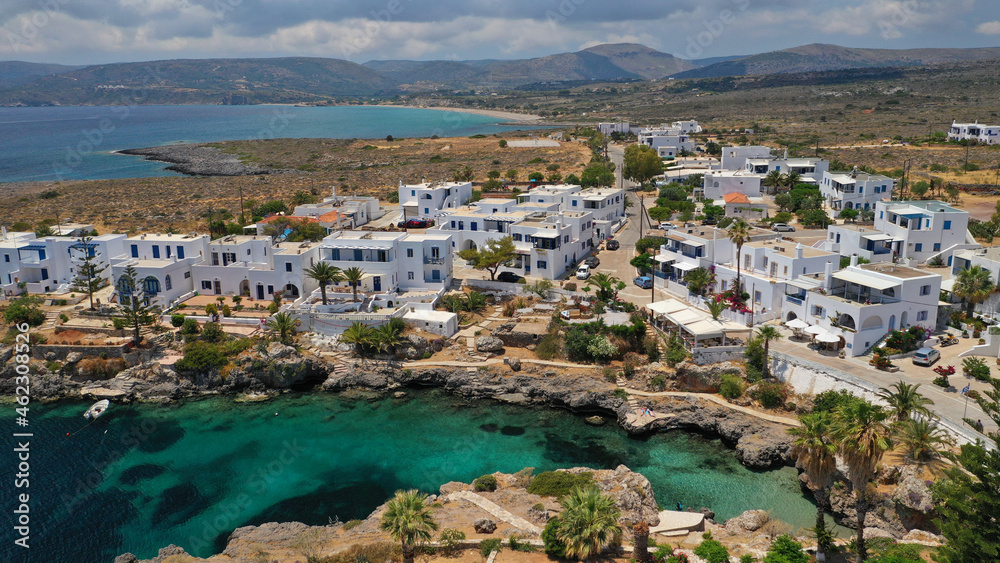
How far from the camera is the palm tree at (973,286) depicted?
41.0 m

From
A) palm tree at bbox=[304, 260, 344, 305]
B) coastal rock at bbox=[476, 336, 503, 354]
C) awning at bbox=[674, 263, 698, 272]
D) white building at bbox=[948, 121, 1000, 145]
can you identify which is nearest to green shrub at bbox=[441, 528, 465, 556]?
coastal rock at bbox=[476, 336, 503, 354]

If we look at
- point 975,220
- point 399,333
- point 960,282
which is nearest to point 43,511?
point 399,333

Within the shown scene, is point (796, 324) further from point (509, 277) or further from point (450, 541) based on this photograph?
point (450, 541)

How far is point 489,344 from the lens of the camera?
45875 mm

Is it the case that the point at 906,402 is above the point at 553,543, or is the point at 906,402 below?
above

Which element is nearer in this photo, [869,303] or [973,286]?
[869,303]

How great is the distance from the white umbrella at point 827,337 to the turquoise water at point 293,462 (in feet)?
31.4

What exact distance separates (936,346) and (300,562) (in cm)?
3733

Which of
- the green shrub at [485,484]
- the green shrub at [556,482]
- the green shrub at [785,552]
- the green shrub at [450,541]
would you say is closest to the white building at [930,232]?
the green shrub at [556,482]

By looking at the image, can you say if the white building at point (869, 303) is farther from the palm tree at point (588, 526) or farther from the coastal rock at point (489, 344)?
the palm tree at point (588, 526)

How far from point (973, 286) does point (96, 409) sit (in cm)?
5514

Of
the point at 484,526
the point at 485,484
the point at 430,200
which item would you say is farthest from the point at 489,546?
the point at 430,200

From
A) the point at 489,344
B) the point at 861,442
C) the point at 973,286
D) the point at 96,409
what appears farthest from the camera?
the point at 489,344

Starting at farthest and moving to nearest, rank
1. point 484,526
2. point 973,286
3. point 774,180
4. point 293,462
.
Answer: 1. point 774,180
2. point 973,286
3. point 293,462
4. point 484,526
